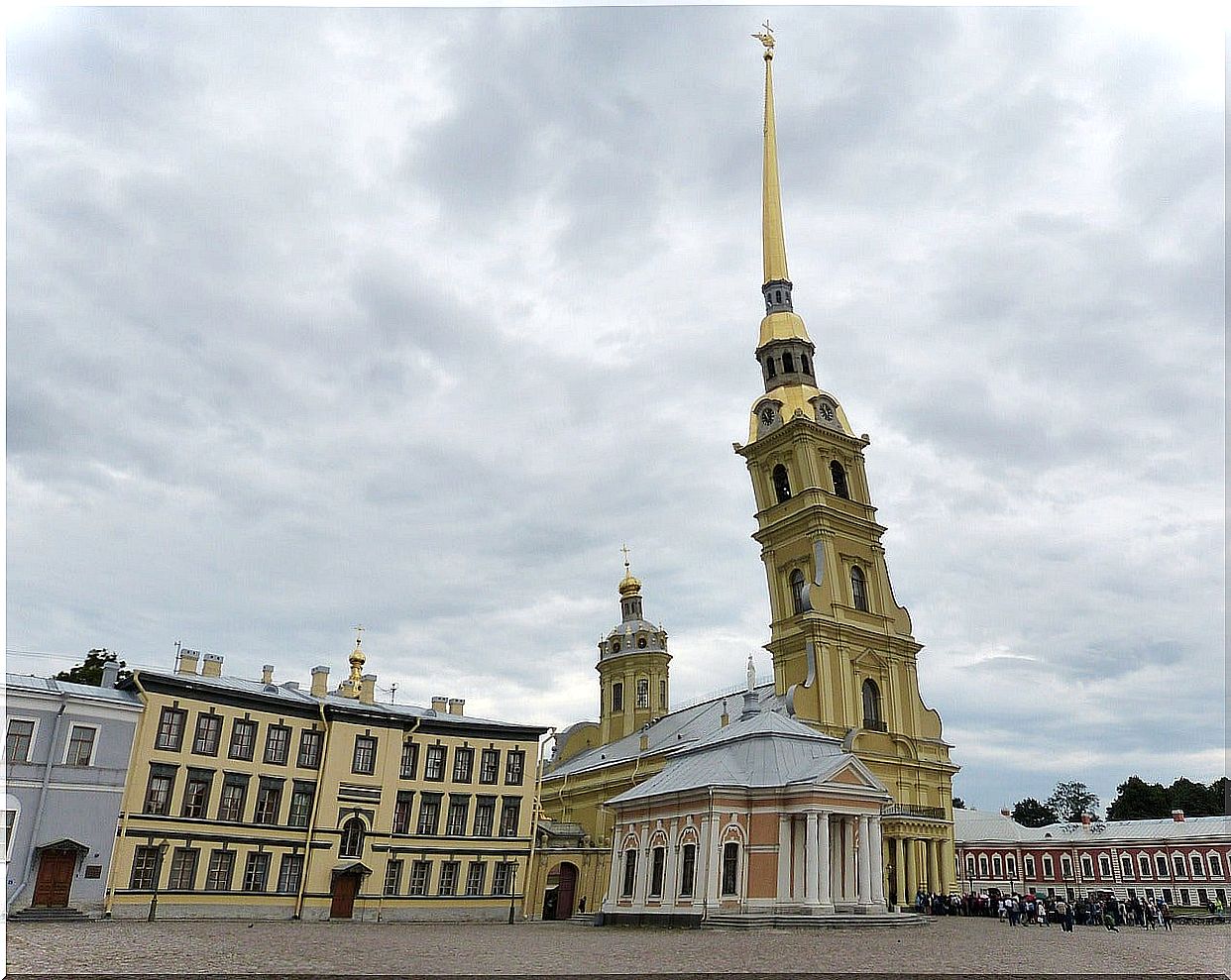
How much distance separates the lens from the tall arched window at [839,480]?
5534 cm

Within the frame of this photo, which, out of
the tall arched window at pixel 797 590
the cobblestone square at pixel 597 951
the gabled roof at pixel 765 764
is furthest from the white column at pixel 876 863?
the tall arched window at pixel 797 590

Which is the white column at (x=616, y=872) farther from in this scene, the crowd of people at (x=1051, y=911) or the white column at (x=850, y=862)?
the crowd of people at (x=1051, y=911)

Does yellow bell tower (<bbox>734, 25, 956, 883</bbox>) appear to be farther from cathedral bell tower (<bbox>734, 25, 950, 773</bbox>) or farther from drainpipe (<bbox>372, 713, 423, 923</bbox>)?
drainpipe (<bbox>372, 713, 423, 923</bbox>)

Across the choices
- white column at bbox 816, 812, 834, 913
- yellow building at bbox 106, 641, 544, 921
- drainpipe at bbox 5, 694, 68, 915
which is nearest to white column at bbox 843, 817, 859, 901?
white column at bbox 816, 812, 834, 913

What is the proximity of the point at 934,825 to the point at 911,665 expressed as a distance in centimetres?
890

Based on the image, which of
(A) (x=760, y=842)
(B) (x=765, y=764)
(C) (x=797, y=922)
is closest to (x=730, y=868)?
(A) (x=760, y=842)

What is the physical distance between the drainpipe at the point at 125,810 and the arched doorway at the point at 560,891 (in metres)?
21.2

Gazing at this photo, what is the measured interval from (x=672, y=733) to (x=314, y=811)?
2536cm

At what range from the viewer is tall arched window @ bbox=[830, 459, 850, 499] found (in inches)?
2179

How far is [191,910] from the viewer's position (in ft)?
113

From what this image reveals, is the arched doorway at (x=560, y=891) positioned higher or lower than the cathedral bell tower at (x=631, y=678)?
lower

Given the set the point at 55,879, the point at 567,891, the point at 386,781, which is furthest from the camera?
the point at 567,891

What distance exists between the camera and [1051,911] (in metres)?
37.0

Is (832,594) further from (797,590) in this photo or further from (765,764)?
(765,764)
